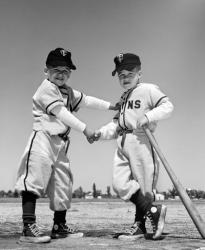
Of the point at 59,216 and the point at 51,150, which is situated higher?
the point at 51,150

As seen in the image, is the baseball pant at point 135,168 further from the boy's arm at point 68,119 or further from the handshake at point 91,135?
the boy's arm at point 68,119

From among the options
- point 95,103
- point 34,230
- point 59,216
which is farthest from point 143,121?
point 34,230

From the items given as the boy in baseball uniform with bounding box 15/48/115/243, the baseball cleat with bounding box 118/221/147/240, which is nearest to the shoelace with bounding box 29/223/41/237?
the boy in baseball uniform with bounding box 15/48/115/243

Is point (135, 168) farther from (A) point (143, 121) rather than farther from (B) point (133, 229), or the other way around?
(B) point (133, 229)

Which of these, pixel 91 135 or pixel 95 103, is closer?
pixel 91 135

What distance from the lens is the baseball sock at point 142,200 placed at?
3.93 metres

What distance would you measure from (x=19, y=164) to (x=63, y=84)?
94cm

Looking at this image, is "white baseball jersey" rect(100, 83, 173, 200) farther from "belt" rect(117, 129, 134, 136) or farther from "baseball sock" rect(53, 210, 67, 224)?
"baseball sock" rect(53, 210, 67, 224)

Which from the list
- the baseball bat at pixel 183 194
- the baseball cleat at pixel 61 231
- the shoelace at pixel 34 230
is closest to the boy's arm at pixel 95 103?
the baseball bat at pixel 183 194

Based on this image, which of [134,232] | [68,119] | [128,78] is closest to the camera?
[134,232]

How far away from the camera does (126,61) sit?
14.2 ft

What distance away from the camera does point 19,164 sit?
409cm

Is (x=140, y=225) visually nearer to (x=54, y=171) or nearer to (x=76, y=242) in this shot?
(x=76, y=242)

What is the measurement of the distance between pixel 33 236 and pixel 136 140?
1.28 meters
